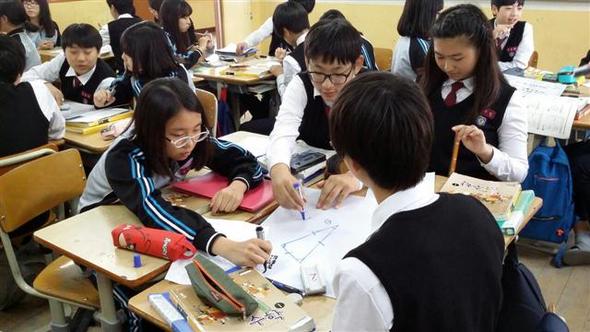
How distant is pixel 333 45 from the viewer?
6.02 feet

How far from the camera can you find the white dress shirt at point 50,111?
8.39 ft

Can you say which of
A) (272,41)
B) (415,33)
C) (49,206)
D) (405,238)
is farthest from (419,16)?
(405,238)

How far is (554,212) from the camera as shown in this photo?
107 inches

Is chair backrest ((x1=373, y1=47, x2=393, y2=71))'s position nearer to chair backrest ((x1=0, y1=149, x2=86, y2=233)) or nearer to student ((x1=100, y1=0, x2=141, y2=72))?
student ((x1=100, y1=0, x2=141, y2=72))

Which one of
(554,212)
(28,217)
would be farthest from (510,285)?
(554,212)

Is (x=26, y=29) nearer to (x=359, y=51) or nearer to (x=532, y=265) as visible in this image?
(x=359, y=51)

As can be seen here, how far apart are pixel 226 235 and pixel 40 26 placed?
14.0 ft

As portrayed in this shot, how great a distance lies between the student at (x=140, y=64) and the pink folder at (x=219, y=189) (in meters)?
1.15

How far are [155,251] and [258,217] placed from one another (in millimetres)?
353

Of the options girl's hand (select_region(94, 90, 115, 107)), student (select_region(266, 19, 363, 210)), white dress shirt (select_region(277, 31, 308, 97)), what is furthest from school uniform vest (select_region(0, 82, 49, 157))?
white dress shirt (select_region(277, 31, 308, 97))

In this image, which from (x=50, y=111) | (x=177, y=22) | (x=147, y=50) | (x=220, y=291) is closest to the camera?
(x=220, y=291)

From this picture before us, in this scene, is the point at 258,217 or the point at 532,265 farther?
the point at 532,265

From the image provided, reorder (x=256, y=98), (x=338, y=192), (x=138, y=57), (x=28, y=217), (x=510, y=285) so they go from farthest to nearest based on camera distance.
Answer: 1. (x=256, y=98)
2. (x=138, y=57)
3. (x=28, y=217)
4. (x=338, y=192)
5. (x=510, y=285)

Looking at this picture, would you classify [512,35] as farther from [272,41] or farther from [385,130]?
[385,130]
